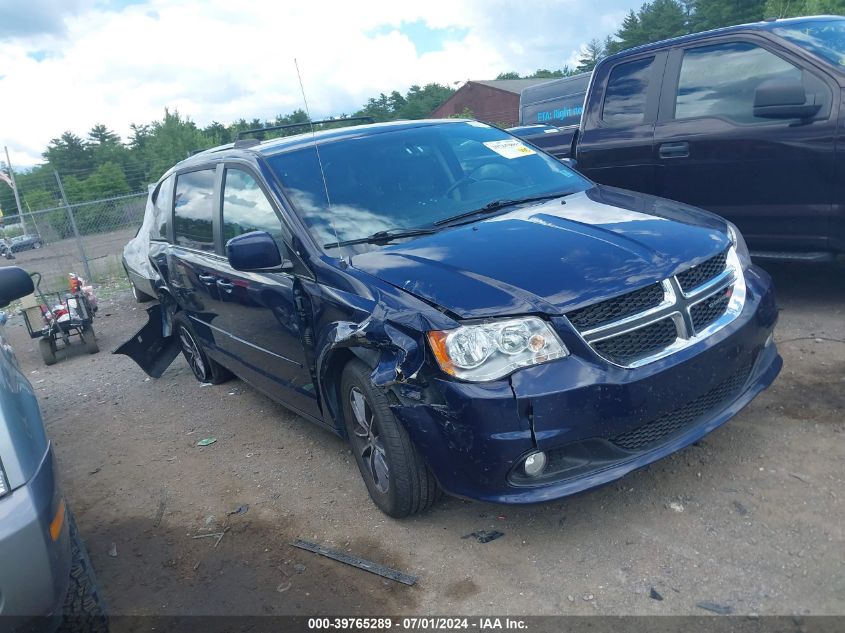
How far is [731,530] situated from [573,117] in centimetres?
1155

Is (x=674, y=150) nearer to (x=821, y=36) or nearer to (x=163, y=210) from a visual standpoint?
(x=821, y=36)

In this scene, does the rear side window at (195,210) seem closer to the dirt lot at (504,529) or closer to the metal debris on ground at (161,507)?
the dirt lot at (504,529)

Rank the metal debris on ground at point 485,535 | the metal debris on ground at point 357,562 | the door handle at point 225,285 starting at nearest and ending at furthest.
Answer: the metal debris on ground at point 357,562, the metal debris on ground at point 485,535, the door handle at point 225,285

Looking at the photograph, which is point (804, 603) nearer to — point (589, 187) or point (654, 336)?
point (654, 336)

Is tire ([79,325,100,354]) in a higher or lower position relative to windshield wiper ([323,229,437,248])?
lower

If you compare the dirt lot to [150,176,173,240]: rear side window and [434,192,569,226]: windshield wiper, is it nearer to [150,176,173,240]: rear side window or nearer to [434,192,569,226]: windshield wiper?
[434,192,569,226]: windshield wiper

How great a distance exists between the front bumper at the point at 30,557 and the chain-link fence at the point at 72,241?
11.7 meters

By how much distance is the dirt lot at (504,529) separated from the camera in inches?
107

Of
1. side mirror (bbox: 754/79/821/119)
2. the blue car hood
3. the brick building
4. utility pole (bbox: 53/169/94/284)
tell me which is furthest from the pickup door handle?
the brick building

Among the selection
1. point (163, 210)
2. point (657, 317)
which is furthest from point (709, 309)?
point (163, 210)

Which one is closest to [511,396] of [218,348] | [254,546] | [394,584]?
[394,584]

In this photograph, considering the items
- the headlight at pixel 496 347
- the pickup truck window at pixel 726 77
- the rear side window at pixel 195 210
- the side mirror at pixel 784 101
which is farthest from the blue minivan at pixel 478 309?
the pickup truck window at pixel 726 77

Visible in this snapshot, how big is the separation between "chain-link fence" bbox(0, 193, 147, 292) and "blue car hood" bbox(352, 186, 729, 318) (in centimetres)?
1153

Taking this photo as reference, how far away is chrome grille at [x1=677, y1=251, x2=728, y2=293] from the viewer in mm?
3006
